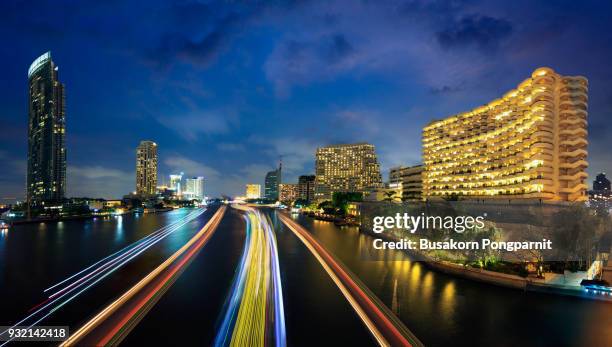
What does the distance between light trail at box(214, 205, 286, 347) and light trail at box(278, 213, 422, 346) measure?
423 cm

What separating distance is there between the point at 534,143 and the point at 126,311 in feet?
250

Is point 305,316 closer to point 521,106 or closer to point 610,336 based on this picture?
point 610,336

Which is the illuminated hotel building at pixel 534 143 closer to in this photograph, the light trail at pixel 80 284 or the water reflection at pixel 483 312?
the water reflection at pixel 483 312

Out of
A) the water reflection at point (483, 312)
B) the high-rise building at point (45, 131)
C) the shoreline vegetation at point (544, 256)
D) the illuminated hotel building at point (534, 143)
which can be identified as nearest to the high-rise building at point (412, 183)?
the illuminated hotel building at point (534, 143)

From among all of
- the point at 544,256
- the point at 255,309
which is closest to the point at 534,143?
the point at 544,256

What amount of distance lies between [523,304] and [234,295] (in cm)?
1708

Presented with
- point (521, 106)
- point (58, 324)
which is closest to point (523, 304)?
point (58, 324)

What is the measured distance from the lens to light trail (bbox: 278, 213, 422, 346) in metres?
14.6

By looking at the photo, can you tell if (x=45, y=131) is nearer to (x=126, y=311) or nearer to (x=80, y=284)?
(x=80, y=284)

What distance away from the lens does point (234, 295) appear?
66.7 ft

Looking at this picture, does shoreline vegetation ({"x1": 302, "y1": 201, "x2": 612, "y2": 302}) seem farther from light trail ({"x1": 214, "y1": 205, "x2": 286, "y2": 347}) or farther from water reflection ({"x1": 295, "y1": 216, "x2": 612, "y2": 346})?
light trail ({"x1": 214, "y1": 205, "x2": 286, "y2": 347})

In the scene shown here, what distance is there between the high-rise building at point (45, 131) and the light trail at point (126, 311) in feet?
653

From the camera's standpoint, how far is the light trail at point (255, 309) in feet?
45.7

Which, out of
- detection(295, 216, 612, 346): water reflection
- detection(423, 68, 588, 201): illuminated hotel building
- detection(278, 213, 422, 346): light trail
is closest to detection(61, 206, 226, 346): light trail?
detection(278, 213, 422, 346): light trail
